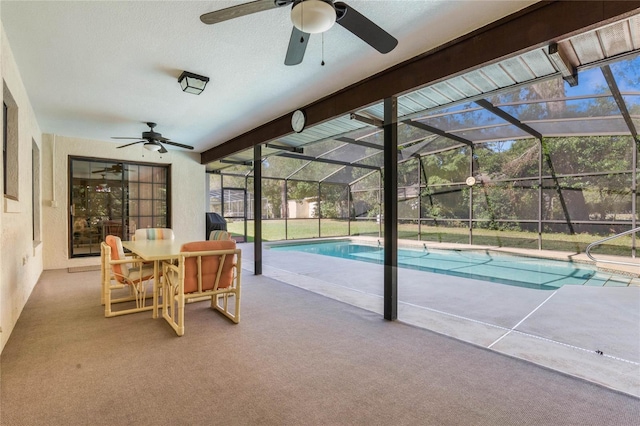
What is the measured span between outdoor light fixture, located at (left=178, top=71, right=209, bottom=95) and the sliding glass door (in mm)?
4319

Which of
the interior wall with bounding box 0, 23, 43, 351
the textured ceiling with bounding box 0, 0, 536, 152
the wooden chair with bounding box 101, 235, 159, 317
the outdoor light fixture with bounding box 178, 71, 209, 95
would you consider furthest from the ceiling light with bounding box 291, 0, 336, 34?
the wooden chair with bounding box 101, 235, 159, 317

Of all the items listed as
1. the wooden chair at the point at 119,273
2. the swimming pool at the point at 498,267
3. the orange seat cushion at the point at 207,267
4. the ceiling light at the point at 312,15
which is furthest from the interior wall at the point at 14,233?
the swimming pool at the point at 498,267

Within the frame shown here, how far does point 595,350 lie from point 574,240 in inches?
214

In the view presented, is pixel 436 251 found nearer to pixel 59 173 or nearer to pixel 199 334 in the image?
pixel 199 334

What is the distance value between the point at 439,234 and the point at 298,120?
6.09 meters

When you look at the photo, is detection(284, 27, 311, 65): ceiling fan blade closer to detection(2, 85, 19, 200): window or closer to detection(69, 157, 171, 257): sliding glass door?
detection(2, 85, 19, 200): window

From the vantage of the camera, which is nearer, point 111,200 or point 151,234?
point 151,234

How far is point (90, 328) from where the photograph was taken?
2.95 m

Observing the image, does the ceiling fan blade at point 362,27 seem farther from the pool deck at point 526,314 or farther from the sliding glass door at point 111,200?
the sliding glass door at point 111,200

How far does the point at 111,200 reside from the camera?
655 centimetres

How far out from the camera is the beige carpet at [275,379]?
1688mm

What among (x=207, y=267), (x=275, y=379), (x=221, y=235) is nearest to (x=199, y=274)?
(x=207, y=267)

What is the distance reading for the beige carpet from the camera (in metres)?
1.69

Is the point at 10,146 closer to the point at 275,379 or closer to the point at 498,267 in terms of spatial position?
the point at 275,379
